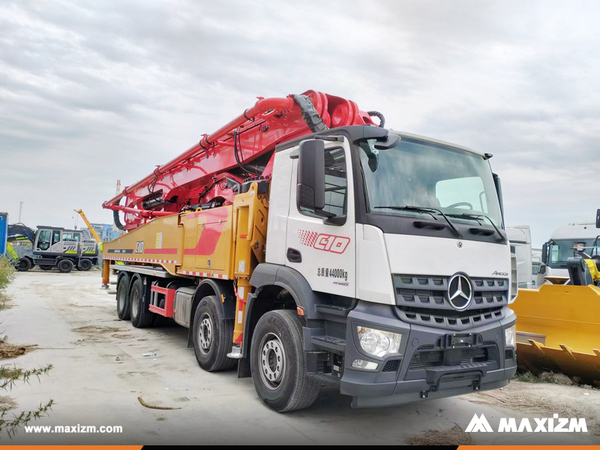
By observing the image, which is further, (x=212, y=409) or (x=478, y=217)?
(x=212, y=409)

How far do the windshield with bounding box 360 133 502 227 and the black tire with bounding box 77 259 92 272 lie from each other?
1214 inches

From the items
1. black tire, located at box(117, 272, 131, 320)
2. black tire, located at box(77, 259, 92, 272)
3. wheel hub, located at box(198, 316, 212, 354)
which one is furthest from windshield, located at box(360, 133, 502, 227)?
black tire, located at box(77, 259, 92, 272)

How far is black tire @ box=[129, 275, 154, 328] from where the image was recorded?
9.60 metres

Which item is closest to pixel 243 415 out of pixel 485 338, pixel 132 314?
pixel 485 338

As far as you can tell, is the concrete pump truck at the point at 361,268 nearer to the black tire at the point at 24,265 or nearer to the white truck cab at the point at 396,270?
the white truck cab at the point at 396,270

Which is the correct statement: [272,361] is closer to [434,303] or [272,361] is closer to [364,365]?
[364,365]

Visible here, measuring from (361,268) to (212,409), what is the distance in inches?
86.6

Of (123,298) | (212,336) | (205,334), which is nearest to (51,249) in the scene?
(123,298)

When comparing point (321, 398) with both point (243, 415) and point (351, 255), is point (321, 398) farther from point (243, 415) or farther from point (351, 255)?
point (351, 255)

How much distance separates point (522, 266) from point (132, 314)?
877 cm

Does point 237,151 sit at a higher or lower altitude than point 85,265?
higher

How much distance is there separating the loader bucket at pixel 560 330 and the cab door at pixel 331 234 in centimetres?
340

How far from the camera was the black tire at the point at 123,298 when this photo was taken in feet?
35.4

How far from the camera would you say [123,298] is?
11.0 m
